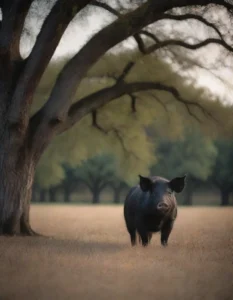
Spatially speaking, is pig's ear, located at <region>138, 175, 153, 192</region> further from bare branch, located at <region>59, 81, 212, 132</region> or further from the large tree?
bare branch, located at <region>59, 81, 212, 132</region>

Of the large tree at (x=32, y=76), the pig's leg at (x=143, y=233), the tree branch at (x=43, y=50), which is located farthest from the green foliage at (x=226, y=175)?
the tree branch at (x=43, y=50)

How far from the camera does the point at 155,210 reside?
754 cm

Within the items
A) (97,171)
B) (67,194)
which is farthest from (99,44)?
(67,194)

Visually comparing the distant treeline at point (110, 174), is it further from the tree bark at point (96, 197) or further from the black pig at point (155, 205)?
the black pig at point (155, 205)

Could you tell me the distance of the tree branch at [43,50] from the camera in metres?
8.49

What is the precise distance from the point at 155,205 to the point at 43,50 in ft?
11.5

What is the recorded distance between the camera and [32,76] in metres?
9.16

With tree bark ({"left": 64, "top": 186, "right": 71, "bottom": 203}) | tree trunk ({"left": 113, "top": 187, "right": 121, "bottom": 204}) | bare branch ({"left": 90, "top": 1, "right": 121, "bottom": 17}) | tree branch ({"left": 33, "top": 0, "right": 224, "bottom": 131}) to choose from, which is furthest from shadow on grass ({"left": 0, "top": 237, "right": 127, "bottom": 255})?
tree bark ({"left": 64, "top": 186, "right": 71, "bottom": 203})

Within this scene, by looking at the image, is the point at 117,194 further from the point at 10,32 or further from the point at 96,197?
the point at 10,32

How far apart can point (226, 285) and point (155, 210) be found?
143 inches

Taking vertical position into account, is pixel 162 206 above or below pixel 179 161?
below

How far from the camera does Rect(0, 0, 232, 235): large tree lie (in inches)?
347

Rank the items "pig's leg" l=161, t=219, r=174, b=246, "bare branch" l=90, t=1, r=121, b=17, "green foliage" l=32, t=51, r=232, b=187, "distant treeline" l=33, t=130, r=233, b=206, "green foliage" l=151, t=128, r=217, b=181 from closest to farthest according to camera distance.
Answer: "pig's leg" l=161, t=219, r=174, b=246 < "bare branch" l=90, t=1, r=121, b=17 < "green foliage" l=32, t=51, r=232, b=187 < "green foliage" l=151, t=128, r=217, b=181 < "distant treeline" l=33, t=130, r=233, b=206

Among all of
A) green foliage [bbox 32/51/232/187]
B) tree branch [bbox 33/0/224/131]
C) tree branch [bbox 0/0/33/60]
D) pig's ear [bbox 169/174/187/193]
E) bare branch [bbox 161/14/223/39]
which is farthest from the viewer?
green foliage [bbox 32/51/232/187]
